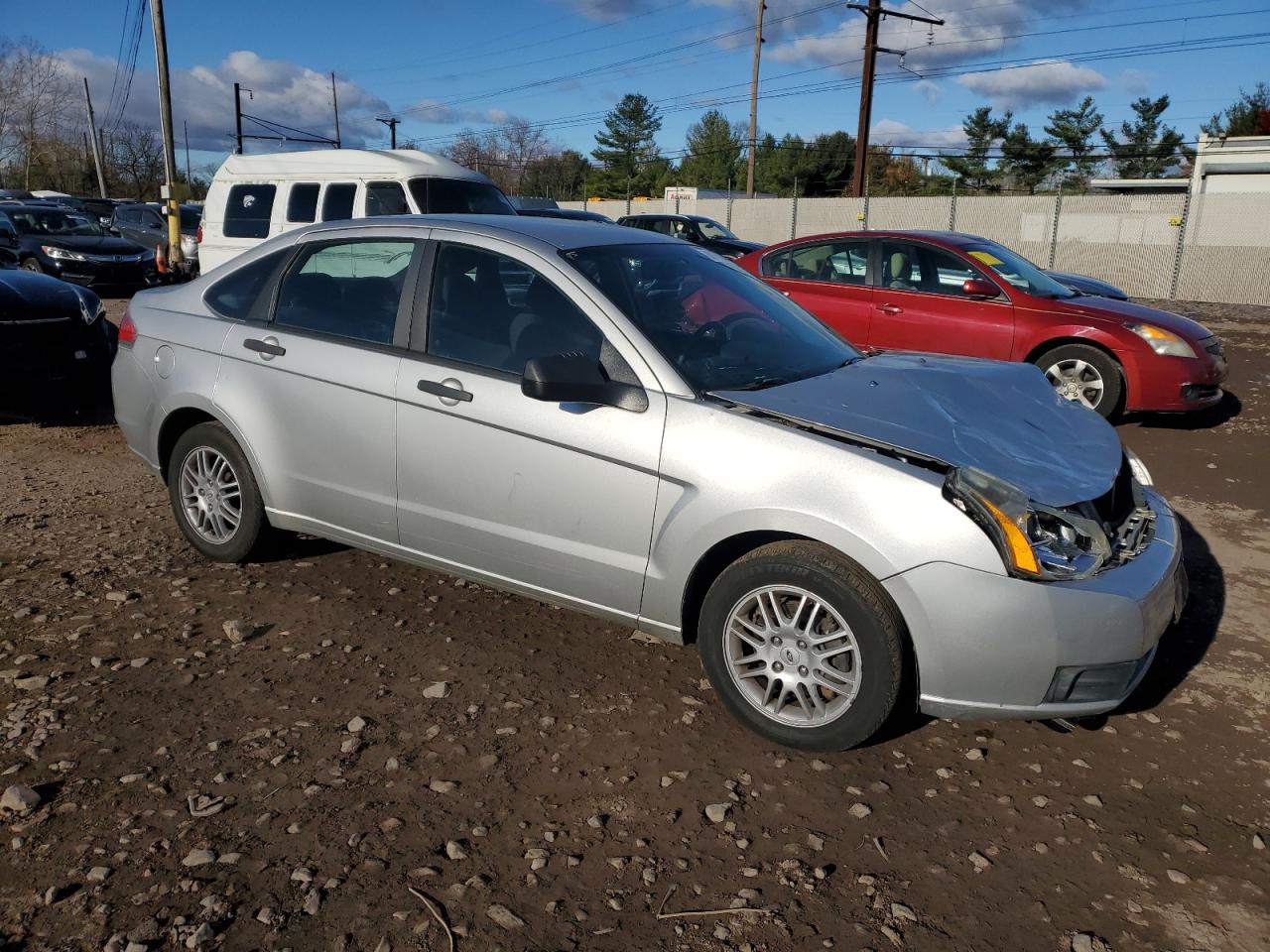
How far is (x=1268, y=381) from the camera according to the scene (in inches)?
406

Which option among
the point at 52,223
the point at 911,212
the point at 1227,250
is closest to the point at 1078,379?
the point at 1227,250

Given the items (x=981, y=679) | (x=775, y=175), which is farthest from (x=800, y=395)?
(x=775, y=175)

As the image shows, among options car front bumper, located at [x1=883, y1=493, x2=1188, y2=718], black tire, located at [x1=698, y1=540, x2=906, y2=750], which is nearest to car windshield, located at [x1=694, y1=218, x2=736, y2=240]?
black tire, located at [x1=698, y1=540, x2=906, y2=750]

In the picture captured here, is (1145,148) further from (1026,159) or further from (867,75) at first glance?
(867,75)

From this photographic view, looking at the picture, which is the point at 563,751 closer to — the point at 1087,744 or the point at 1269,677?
the point at 1087,744

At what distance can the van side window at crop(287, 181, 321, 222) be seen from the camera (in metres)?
12.2

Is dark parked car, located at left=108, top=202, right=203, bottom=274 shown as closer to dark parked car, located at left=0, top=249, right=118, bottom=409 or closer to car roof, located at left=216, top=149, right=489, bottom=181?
car roof, located at left=216, top=149, right=489, bottom=181

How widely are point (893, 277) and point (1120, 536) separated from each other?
19.5 ft

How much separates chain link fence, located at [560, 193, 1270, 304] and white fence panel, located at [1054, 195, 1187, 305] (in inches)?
0.8

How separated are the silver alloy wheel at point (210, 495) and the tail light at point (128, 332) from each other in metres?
0.76

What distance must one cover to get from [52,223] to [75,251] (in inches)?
72.3

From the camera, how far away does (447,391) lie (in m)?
3.82

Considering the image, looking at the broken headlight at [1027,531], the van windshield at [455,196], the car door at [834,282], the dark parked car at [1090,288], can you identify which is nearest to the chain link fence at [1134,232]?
the van windshield at [455,196]

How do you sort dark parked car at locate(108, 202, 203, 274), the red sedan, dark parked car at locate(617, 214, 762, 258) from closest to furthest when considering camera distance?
the red sedan, dark parked car at locate(617, 214, 762, 258), dark parked car at locate(108, 202, 203, 274)
